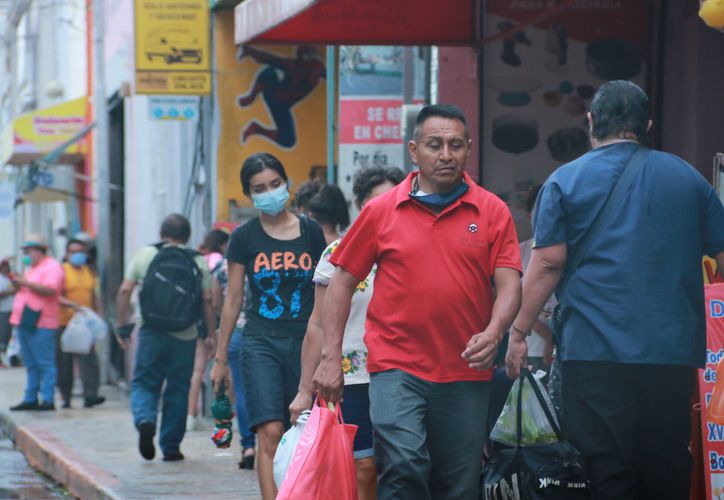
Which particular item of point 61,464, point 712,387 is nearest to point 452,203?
point 712,387

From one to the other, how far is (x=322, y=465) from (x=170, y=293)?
537cm

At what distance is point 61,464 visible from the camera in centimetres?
1108

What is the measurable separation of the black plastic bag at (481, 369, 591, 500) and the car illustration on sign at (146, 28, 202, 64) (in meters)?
9.44

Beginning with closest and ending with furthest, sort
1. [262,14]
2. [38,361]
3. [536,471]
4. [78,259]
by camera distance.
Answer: [536,471], [262,14], [38,361], [78,259]

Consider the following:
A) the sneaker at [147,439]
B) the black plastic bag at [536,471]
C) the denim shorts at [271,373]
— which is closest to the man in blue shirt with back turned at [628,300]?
the black plastic bag at [536,471]

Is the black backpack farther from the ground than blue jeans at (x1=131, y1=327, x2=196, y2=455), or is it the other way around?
the black backpack

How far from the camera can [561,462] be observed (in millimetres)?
6086

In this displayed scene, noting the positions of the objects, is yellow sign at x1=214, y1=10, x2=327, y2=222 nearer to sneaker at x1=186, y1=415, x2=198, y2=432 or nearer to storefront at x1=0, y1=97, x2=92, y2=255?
sneaker at x1=186, y1=415, x2=198, y2=432

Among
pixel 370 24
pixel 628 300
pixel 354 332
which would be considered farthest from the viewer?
pixel 370 24

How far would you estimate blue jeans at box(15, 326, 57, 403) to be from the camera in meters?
15.8

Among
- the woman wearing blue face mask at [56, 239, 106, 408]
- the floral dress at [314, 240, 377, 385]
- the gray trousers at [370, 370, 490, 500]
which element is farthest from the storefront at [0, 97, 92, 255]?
the gray trousers at [370, 370, 490, 500]

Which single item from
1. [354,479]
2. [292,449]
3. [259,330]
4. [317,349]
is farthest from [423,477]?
[259,330]

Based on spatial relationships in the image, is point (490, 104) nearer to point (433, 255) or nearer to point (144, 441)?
point (144, 441)

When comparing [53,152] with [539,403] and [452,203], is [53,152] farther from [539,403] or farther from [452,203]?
[452,203]
